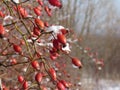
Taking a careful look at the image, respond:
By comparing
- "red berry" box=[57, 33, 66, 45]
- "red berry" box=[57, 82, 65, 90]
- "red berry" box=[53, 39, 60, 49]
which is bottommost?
"red berry" box=[57, 82, 65, 90]

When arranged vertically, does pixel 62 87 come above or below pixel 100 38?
above

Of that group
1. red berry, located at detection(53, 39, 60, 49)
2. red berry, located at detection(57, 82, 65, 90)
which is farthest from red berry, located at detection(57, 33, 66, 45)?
red berry, located at detection(57, 82, 65, 90)

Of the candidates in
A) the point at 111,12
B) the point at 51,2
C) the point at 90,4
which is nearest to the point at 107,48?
the point at 111,12

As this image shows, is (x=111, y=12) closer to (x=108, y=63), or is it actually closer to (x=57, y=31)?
(x=108, y=63)

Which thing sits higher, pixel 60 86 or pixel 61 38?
pixel 61 38

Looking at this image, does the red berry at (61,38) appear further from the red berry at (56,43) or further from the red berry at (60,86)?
the red berry at (60,86)

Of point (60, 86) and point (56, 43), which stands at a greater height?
point (56, 43)

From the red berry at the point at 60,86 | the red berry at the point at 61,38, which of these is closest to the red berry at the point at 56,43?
the red berry at the point at 61,38

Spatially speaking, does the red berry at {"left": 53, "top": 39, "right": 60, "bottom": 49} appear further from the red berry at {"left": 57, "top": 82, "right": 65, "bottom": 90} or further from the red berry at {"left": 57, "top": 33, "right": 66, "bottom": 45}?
the red berry at {"left": 57, "top": 82, "right": 65, "bottom": 90}

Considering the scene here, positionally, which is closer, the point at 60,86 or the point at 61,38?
the point at 61,38

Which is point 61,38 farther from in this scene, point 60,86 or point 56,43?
point 60,86

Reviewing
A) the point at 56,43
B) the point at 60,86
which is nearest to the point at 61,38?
the point at 56,43
